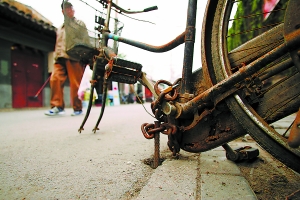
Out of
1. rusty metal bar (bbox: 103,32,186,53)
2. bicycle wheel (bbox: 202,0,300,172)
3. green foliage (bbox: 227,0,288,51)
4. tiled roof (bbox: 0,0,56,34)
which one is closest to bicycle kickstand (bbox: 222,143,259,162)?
bicycle wheel (bbox: 202,0,300,172)

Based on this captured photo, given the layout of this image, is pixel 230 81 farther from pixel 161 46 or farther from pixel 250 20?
pixel 250 20

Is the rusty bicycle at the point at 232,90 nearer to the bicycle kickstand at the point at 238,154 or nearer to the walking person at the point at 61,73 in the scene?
the bicycle kickstand at the point at 238,154

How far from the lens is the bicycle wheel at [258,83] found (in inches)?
27.1

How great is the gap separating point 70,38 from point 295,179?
2081 mm

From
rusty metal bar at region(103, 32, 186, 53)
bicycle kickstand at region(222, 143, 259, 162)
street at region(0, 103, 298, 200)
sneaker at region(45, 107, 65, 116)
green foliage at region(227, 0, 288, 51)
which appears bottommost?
sneaker at region(45, 107, 65, 116)

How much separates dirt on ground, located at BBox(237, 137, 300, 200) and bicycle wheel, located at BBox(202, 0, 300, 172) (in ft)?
0.62

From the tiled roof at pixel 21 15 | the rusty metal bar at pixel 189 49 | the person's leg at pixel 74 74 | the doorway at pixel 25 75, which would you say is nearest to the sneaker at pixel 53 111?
the person's leg at pixel 74 74

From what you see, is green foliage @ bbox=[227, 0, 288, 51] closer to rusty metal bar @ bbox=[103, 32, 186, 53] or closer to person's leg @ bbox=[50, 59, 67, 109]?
rusty metal bar @ bbox=[103, 32, 186, 53]

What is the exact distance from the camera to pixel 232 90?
0.79 metres

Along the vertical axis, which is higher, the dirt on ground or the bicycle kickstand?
the bicycle kickstand

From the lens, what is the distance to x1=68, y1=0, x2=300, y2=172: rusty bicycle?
2.18 ft

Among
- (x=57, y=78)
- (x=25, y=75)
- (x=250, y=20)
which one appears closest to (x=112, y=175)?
(x=57, y=78)

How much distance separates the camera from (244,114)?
75cm

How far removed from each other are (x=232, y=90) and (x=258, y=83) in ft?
0.33
